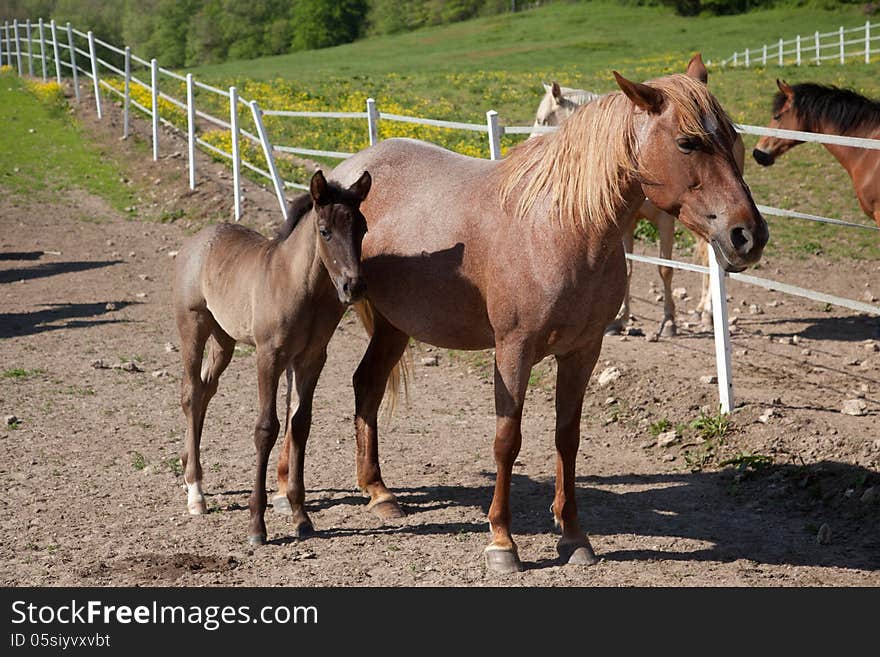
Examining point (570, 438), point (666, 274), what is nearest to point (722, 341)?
point (570, 438)

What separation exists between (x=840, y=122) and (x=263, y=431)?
6.22 metres

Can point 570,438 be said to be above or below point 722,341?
above

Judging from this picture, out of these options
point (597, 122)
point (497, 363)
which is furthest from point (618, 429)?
point (597, 122)

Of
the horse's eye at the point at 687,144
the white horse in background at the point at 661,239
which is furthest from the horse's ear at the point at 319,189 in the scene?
the white horse in background at the point at 661,239

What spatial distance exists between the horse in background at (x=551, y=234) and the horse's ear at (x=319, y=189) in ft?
2.14

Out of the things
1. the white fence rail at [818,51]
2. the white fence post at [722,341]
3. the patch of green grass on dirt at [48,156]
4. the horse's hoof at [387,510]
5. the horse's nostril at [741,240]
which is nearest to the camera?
the horse's nostril at [741,240]

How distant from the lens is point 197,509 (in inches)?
213

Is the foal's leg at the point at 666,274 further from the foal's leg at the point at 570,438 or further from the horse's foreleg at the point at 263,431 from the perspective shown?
the horse's foreleg at the point at 263,431

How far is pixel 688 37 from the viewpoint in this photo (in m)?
46.4

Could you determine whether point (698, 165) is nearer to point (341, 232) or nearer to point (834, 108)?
point (341, 232)

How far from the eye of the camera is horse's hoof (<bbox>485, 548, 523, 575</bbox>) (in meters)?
4.59

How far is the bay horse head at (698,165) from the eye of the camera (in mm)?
3898

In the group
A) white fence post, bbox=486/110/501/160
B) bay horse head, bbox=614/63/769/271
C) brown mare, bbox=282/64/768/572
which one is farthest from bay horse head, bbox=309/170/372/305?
white fence post, bbox=486/110/501/160

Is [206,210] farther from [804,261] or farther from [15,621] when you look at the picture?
[15,621]
